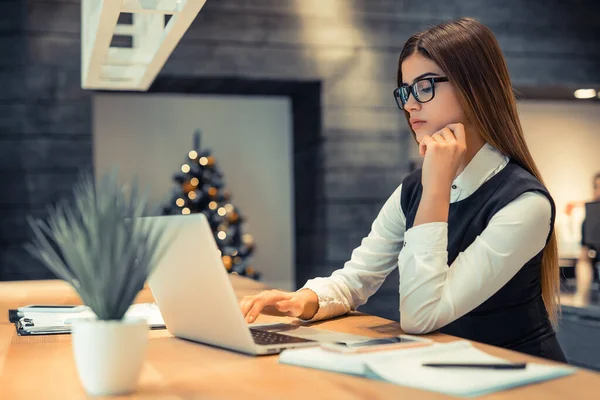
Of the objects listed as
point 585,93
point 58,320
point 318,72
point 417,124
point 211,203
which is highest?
point 318,72

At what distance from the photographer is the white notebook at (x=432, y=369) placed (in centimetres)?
95

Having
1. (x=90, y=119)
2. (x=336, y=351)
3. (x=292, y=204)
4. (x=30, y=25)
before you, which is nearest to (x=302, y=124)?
(x=292, y=204)

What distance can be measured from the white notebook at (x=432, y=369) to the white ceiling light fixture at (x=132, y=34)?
3.79 feet

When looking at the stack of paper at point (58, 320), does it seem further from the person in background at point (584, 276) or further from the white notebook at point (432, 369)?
the person in background at point (584, 276)

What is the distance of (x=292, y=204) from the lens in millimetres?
6965

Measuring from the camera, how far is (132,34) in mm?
2814

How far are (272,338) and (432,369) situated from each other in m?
0.40

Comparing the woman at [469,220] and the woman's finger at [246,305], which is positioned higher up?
the woman at [469,220]

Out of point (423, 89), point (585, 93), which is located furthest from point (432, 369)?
point (585, 93)

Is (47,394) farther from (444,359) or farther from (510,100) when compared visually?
(510,100)

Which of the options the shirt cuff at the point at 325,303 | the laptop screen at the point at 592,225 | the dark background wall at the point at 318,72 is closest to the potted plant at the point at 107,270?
the shirt cuff at the point at 325,303

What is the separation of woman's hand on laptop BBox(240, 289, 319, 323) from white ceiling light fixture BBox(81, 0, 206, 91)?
790 mm

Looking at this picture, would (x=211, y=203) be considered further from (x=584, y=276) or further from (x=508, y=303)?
(x=508, y=303)

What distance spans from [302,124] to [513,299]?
4.97m
